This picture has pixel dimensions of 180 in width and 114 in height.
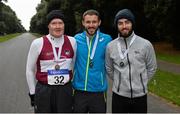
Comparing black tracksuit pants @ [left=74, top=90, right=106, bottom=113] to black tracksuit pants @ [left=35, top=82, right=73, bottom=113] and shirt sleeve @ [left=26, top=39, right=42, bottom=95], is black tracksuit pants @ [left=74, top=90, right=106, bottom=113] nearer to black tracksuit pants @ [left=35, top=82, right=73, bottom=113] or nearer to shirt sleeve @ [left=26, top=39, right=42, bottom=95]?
black tracksuit pants @ [left=35, top=82, right=73, bottom=113]

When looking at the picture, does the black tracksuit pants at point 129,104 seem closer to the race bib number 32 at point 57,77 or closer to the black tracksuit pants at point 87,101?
the black tracksuit pants at point 87,101

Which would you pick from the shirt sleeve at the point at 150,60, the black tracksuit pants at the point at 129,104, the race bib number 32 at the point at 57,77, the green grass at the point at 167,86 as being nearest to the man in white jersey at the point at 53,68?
the race bib number 32 at the point at 57,77

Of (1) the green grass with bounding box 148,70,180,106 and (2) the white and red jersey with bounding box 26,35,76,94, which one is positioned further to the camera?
(1) the green grass with bounding box 148,70,180,106

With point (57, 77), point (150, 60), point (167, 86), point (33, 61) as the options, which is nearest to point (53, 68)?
point (57, 77)

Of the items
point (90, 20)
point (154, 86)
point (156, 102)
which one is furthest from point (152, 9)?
point (90, 20)

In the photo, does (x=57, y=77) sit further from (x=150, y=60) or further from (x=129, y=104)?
(x=150, y=60)

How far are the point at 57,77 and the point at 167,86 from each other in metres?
8.01

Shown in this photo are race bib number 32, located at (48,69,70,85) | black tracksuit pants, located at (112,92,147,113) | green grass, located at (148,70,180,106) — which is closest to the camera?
race bib number 32, located at (48,69,70,85)

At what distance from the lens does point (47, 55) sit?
4898 millimetres

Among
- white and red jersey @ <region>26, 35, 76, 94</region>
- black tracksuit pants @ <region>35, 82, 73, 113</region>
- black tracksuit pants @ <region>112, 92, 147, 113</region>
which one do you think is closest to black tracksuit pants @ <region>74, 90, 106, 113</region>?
black tracksuit pants @ <region>35, 82, 73, 113</region>

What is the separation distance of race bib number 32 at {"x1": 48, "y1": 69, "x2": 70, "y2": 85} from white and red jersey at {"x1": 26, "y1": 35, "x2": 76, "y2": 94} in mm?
52

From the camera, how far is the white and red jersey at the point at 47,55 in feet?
16.1

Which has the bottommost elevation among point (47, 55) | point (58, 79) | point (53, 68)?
point (58, 79)

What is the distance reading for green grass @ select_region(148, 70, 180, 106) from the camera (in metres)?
10.6
